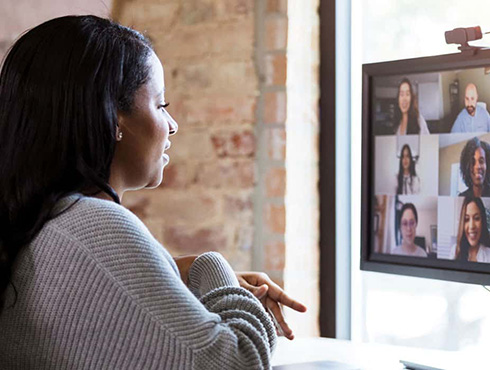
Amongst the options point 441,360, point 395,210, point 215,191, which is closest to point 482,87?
point 395,210

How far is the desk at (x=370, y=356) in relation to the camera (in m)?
1.61

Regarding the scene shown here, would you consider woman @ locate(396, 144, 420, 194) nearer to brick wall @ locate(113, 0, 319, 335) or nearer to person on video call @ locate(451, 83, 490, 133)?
person on video call @ locate(451, 83, 490, 133)

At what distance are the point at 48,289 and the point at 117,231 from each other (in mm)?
126

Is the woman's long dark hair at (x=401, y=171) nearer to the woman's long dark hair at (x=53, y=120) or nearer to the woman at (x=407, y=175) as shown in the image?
the woman at (x=407, y=175)

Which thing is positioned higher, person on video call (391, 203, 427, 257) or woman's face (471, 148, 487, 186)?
woman's face (471, 148, 487, 186)

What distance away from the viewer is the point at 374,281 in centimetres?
218

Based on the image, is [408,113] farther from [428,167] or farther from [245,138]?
[245,138]

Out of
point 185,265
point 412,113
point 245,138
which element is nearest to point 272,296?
point 185,265

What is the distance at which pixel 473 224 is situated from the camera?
5.60ft

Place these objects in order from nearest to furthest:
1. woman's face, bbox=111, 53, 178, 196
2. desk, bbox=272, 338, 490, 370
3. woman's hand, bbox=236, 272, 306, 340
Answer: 1. woman's face, bbox=111, 53, 178, 196
2. woman's hand, bbox=236, 272, 306, 340
3. desk, bbox=272, 338, 490, 370

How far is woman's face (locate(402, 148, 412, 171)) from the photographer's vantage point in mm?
1822

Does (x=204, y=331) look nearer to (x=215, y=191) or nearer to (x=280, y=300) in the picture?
(x=280, y=300)

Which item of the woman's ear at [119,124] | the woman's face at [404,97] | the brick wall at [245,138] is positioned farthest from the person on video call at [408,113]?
the woman's ear at [119,124]

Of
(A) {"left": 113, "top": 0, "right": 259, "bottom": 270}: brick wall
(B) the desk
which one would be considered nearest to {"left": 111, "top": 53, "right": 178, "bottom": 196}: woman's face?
(B) the desk
